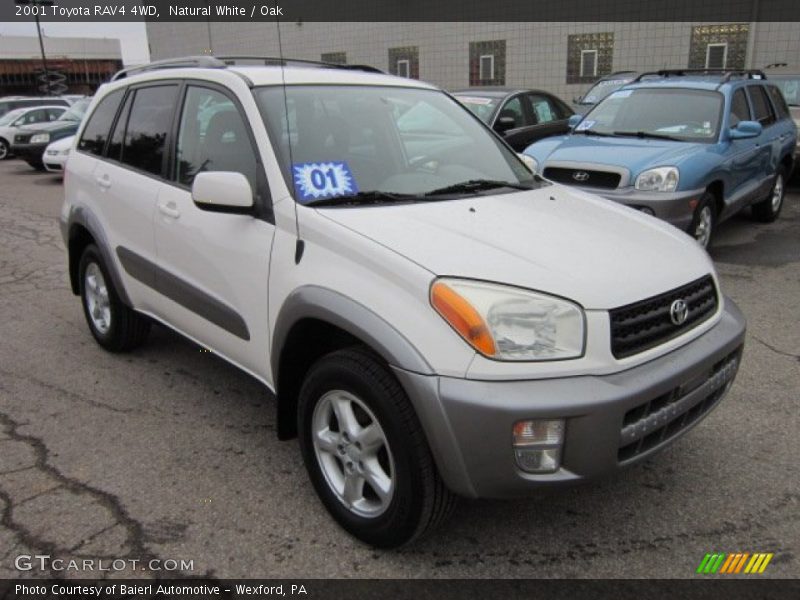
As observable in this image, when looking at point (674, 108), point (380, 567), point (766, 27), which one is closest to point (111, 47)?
point (766, 27)

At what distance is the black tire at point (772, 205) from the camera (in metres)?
8.41

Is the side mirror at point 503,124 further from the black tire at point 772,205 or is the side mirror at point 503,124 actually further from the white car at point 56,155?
the white car at point 56,155

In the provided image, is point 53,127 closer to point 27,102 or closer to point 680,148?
point 27,102

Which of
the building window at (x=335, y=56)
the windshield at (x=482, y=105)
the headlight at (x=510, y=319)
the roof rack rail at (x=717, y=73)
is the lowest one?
the headlight at (x=510, y=319)

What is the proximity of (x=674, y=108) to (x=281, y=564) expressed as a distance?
20.7ft

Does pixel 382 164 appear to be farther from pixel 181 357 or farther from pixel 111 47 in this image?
pixel 111 47

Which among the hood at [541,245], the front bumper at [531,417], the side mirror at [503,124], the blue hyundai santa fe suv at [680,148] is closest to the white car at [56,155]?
the side mirror at [503,124]

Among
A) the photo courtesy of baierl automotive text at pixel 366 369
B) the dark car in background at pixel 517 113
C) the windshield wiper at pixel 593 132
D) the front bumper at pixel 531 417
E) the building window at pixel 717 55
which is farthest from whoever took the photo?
the building window at pixel 717 55

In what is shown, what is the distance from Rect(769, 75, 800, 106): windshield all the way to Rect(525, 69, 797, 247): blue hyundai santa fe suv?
2.92 meters

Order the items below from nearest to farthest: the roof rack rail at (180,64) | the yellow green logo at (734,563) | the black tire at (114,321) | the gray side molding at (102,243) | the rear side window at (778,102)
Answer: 1. the yellow green logo at (734,563)
2. the roof rack rail at (180,64)
3. the gray side molding at (102,243)
4. the black tire at (114,321)
5. the rear side window at (778,102)

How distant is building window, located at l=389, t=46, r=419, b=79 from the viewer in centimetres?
2280

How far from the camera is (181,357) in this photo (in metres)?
4.50

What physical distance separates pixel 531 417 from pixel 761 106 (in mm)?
7310

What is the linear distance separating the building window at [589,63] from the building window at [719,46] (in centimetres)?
254
